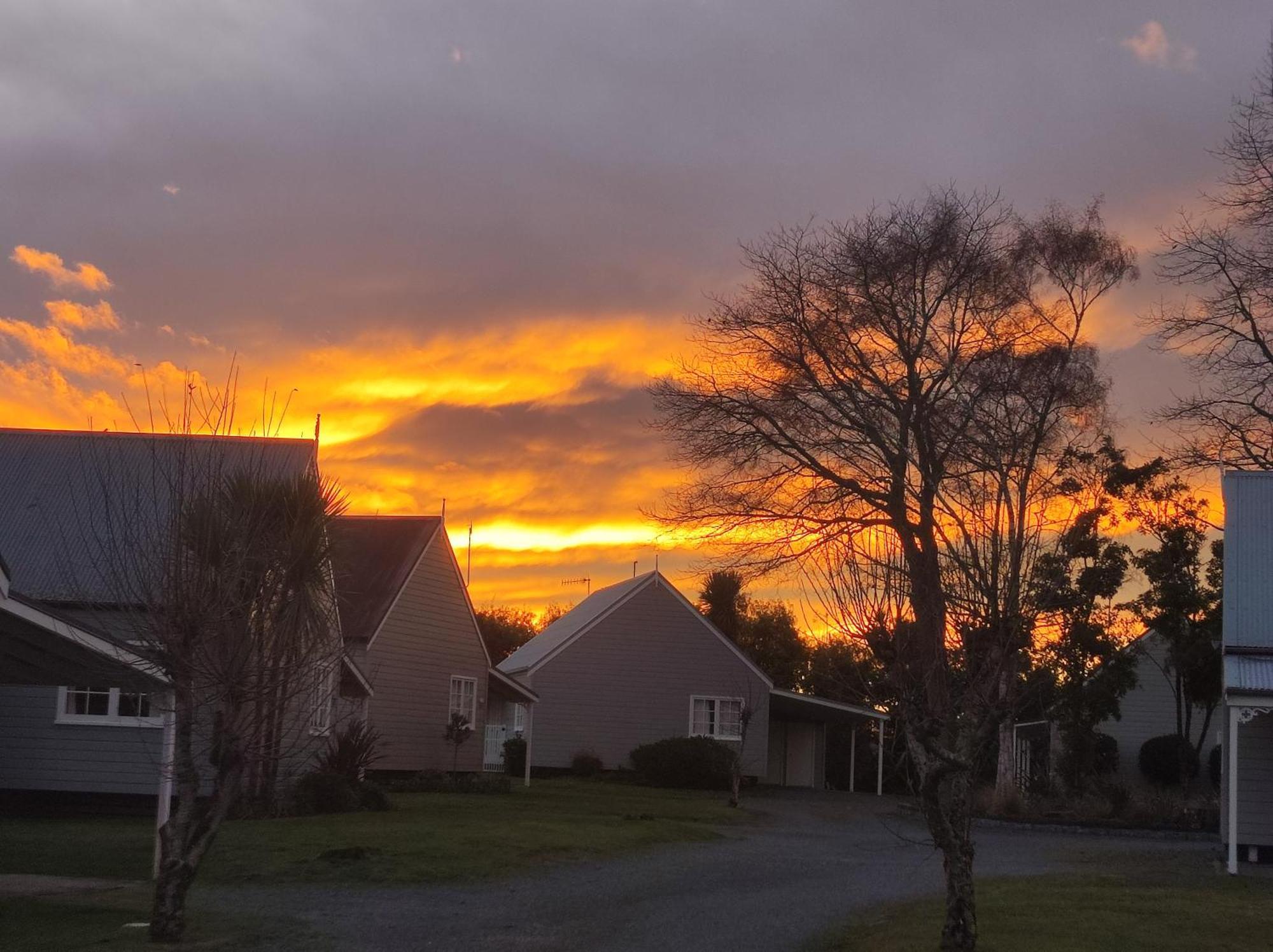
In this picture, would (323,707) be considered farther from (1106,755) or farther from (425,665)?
(1106,755)

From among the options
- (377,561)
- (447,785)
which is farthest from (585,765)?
(377,561)

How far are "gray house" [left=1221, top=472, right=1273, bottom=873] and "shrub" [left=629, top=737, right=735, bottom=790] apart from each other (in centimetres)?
1637

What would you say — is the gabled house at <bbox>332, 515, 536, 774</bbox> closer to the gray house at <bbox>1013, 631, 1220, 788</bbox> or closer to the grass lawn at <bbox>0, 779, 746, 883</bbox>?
the grass lawn at <bbox>0, 779, 746, 883</bbox>

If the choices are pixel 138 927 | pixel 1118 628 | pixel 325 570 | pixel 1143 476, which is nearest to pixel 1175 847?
pixel 1118 628

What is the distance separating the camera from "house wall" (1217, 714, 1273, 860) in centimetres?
2075

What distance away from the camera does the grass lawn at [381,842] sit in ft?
51.8

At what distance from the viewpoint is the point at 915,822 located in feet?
94.7

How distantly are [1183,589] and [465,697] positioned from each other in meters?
18.7

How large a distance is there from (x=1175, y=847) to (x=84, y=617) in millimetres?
18797

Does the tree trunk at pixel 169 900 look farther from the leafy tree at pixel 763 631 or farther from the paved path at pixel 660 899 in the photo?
the leafy tree at pixel 763 631

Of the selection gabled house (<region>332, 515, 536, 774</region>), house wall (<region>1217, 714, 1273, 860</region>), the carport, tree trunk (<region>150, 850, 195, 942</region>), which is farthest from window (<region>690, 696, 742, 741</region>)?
tree trunk (<region>150, 850, 195, 942</region>)

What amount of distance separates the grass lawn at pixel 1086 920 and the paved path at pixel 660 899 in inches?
29.7

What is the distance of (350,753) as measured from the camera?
973 inches

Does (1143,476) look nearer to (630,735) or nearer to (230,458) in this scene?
(630,735)
